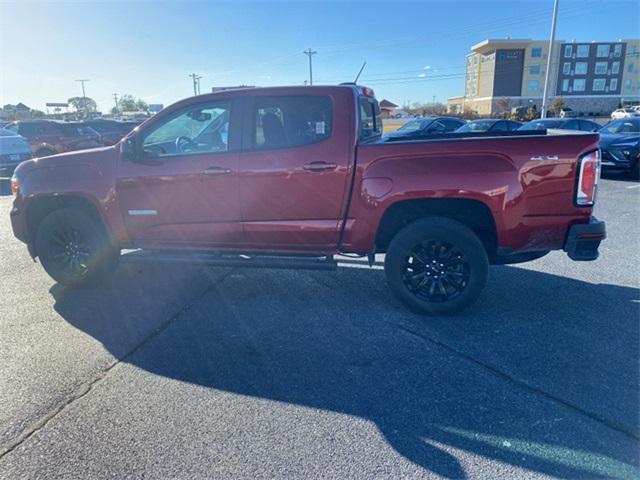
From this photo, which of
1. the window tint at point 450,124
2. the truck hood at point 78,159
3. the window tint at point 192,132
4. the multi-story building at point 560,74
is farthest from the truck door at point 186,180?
the multi-story building at point 560,74

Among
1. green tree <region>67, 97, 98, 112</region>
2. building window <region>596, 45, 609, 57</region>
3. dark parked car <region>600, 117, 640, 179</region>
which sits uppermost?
building window <region>596, 45, 609, 57</region>

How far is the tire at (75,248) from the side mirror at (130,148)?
83 cm

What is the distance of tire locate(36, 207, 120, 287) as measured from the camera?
15.6 ft

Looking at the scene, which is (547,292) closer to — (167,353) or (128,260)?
(167,353)

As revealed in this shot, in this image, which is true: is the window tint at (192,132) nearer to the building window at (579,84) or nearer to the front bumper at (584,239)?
the front bumper at (584,239)

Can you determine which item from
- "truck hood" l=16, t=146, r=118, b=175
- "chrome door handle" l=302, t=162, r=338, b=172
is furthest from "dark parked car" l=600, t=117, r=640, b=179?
"truck hood" l=16, t=146, r=118, b=175

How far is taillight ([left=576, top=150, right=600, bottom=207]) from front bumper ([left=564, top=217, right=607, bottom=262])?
0.19 m

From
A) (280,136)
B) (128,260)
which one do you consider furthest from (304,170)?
(128,260)

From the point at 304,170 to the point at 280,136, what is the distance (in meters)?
0.45

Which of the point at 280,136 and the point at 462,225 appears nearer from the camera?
the point at 462,225

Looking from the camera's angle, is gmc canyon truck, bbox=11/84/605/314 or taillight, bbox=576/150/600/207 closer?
taillight, bbox=576/150/600/207

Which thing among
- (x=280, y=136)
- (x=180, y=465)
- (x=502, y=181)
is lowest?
(x=180, y=465)

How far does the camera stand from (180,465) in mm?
2416

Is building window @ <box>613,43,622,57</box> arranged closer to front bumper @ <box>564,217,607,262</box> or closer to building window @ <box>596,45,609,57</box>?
building window @ <box>596,45,609,57</box>
